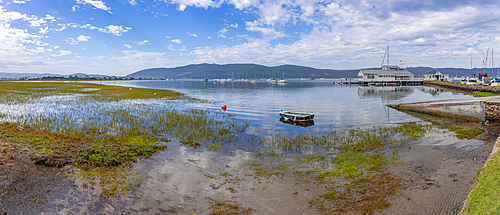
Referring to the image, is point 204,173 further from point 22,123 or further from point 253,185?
point 22,123

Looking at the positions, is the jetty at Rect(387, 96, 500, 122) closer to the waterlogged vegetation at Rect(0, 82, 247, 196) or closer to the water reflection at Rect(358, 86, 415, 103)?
the water reflection at Rect(358, 86, 415, 103)

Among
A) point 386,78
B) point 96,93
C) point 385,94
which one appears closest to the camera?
point 96,93

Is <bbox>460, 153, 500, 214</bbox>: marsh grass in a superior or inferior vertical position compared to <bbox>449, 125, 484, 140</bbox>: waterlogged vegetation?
superior

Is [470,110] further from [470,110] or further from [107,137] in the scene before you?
[107,137]

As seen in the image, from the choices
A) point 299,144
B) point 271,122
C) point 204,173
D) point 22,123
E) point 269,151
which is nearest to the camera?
point 204,173

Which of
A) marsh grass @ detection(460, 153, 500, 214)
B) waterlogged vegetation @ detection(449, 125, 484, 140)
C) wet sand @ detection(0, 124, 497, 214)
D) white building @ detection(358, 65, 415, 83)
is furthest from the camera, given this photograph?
white building @ detection(358, 65, 415, 83)

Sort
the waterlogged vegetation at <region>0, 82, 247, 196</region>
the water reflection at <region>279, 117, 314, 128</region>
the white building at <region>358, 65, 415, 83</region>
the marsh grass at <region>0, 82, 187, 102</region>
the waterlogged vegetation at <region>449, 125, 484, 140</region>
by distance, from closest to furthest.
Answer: the waterlogged vegetation at <region>0, 82, 247, 196</region> → the waterlogged vegetation at <region>449, 125, 484, 140</region> → the water reflection at <region>279, 117, 314, 128</region> → the marsh grass at <region>0, 82, 187, 102</region> → the white building at <region>358, 65, 415, 83</region>

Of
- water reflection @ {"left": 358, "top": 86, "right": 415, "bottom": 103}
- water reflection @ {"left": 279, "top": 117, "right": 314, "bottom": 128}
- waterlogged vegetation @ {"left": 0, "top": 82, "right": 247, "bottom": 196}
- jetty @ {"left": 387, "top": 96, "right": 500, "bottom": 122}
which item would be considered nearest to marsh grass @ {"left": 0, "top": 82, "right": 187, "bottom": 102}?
waterlogged vegetation @ {"left": 0, "top": 82, "right": 247, "bottom": 196}

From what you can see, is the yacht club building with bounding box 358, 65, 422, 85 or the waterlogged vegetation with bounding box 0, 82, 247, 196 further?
the yacht club building with bounding box 358, 65, 422, 85

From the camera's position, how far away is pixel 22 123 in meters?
22.1

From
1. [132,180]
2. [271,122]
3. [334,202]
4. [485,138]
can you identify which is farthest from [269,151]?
[485,138]

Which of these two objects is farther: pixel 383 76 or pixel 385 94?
pixel 383 76

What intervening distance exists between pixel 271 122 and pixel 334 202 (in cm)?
1733

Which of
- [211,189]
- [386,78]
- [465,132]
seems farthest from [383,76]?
[211,189]
